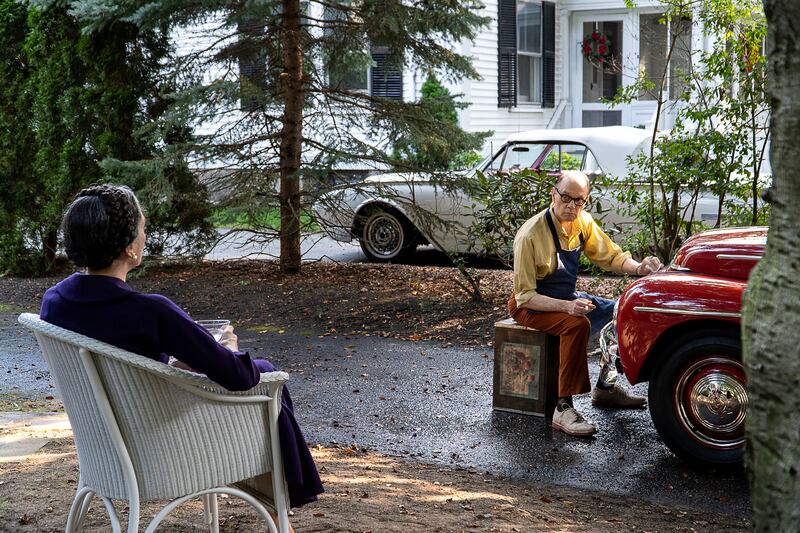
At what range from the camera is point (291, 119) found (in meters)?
11.2

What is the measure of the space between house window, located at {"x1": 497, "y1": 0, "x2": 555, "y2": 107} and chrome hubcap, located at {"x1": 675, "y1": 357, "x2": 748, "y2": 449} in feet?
52.5

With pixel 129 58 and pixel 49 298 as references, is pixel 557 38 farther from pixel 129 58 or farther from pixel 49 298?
pixel 49 298

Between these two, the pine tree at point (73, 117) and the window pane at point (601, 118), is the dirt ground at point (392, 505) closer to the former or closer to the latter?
the pine tree at point (73, 117)

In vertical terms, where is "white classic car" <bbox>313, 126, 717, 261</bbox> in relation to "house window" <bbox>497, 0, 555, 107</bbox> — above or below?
below

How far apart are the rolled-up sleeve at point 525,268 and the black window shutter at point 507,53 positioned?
15221 millimetres

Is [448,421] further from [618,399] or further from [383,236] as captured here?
[383,236]

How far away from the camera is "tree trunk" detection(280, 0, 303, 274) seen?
1114 cm

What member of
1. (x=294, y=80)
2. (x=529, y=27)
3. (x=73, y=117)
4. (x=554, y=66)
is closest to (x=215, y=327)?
(x=294, y=80)

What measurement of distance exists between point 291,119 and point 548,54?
12.5 meters

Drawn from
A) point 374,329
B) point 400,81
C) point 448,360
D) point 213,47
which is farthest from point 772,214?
point 400,81

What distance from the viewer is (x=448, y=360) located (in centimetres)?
798

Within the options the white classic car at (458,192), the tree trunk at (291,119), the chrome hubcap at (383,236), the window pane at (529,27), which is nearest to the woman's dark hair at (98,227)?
the tree trunk at (291,119)

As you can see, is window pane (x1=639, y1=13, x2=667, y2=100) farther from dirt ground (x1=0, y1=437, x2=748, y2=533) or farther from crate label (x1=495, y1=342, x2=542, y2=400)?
dirt ground (x1=0, y1=437, x2=748, y2=533)

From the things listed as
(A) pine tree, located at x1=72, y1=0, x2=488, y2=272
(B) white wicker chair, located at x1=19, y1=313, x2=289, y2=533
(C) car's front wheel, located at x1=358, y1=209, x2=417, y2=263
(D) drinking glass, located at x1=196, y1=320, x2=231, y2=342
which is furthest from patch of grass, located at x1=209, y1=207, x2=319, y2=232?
(B) white wicker chair, located at x1=19, y1=313, x2=289, y2=533
